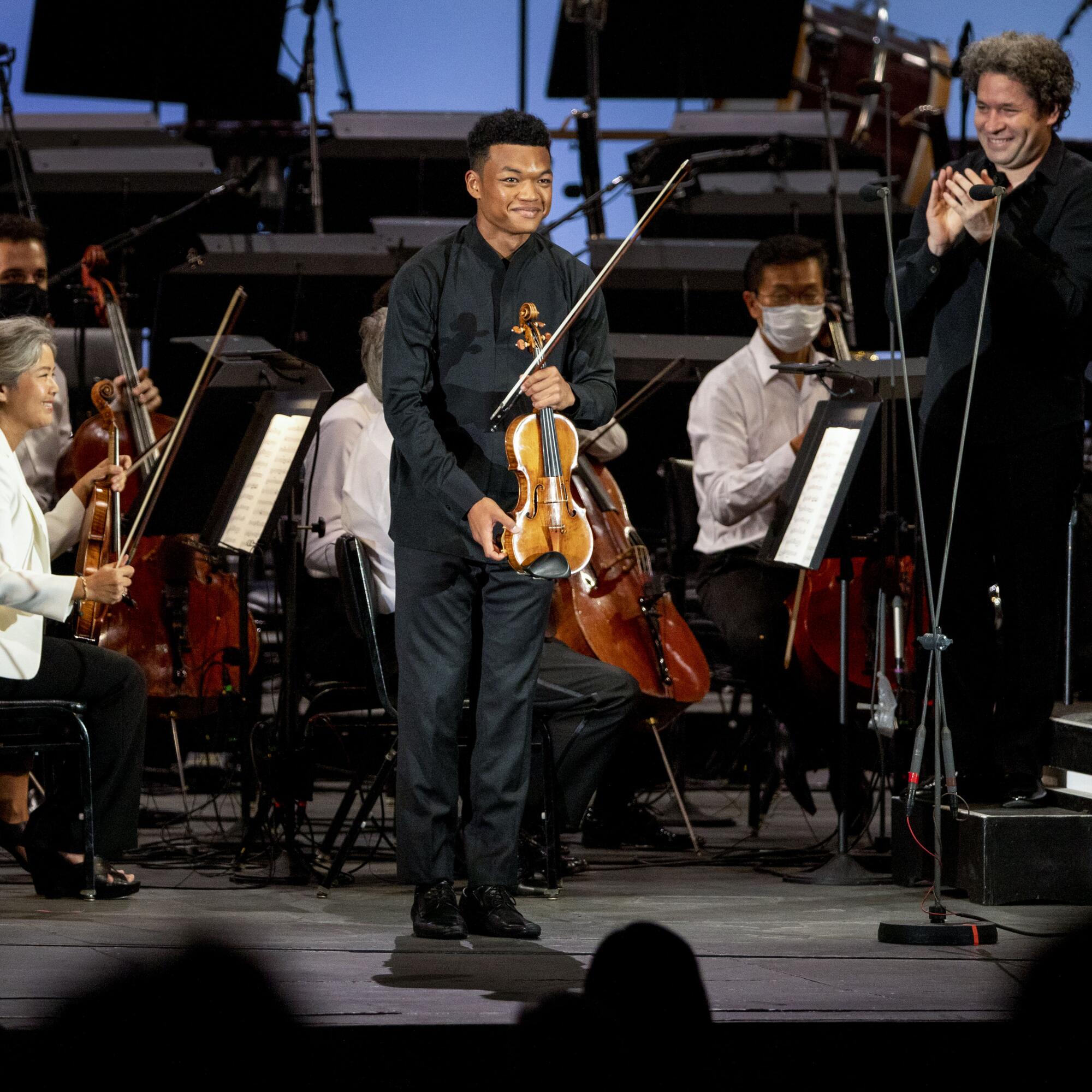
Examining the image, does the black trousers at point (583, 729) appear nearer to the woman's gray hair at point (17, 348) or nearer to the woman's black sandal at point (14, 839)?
the woman's black sandal at point (14, 839)

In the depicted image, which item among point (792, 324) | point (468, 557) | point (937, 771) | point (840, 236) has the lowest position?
point (937, 771)

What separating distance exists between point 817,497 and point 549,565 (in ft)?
3.34

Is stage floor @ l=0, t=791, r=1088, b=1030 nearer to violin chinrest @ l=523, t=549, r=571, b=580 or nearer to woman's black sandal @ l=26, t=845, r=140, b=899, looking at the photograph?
woman's black sandal @ l=26, t=845, r=140, b=899

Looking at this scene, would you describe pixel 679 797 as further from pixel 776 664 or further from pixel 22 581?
pixel 22 581

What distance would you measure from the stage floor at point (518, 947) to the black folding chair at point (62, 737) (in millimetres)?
145

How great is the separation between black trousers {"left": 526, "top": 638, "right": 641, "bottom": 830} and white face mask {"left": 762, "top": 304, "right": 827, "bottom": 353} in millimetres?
1247

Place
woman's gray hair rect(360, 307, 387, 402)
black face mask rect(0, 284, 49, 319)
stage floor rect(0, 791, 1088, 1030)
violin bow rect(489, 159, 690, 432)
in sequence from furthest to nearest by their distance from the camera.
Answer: black face mask rect(0, 284, 49, 319) < woman's gray hair rect(360, 307, 387, 402) < violin bow rect(489, 159, 690, 432) < stage floor rect(0, 791, 1088, 1030)

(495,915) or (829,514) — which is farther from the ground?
(829,514)

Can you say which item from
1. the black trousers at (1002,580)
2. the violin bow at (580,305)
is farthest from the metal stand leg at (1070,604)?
the violin bow at (580,305)

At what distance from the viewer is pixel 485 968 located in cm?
250

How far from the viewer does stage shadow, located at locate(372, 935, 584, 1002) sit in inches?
91.9

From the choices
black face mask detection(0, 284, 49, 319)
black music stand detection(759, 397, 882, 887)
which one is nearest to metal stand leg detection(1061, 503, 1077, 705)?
black music stand detection(759, 397, 882, 887)

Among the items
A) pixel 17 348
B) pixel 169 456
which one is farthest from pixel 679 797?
pixel 17 348

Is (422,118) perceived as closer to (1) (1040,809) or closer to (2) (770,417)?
(2) (770,417)
